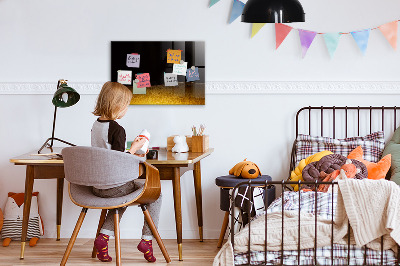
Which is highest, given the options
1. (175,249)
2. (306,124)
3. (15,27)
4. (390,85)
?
(15,27)

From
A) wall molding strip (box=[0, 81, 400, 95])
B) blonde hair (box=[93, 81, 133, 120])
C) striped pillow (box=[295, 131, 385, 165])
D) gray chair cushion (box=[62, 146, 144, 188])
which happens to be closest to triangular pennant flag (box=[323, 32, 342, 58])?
wall molding strip (box=[0, 81, 400, 95])

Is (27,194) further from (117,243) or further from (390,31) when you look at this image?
(390,31)

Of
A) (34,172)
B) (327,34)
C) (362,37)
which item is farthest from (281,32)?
(34,172)

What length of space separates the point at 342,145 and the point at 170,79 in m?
1.31

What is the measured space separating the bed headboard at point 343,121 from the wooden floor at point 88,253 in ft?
3.55

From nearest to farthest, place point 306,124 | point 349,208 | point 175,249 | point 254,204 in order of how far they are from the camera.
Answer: point 349,208, point 254,204, point 175,249, point 306,124

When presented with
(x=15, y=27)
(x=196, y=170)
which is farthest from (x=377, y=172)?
(x=15, y=27)

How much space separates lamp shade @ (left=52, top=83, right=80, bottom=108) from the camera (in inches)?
162

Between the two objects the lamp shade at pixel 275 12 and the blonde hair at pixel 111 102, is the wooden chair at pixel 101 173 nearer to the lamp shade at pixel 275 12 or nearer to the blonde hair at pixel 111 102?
the blonde hair at pixel 111 102

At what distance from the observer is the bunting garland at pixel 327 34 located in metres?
4.35

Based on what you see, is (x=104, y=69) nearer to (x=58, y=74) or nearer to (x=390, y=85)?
(x=58, y=74)

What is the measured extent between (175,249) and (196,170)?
0.56 m

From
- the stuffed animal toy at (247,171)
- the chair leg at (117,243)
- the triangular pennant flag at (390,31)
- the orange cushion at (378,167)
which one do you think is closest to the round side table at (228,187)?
the stuffed animal toy at (247,171)

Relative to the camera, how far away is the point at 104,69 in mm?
4496
